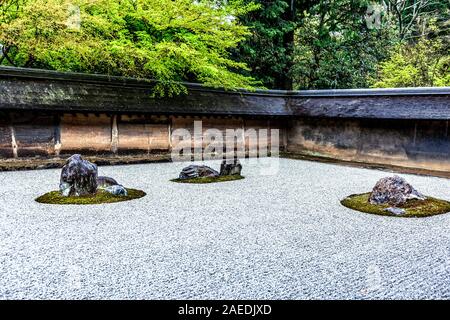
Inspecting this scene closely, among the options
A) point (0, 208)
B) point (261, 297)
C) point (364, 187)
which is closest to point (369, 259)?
point (261, 297)

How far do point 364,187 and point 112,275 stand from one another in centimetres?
706

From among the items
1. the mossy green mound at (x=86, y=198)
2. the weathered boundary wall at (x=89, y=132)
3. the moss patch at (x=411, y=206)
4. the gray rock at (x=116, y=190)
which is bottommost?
the moss patch at (x=411, y=206)

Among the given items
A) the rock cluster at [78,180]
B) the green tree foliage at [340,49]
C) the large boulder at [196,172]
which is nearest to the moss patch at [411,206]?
the large boulder at [196,172]

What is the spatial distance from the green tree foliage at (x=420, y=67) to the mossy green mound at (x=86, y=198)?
52.9 feet

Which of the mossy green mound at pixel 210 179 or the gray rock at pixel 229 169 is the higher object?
the gray rock at pixel 229 169

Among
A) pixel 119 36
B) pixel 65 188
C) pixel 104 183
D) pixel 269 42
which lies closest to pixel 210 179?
pixel 104 183

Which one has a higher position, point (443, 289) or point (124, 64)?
point (124, 64)

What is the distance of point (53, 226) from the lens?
17.9 ft

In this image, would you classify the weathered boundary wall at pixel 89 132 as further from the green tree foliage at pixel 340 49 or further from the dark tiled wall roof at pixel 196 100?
the green tree foliage at pixel 340 49

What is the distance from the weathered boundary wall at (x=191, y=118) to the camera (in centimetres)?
1070

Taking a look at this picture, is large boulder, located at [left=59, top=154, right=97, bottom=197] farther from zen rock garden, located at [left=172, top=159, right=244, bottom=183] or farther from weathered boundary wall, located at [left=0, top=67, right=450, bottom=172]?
weathered boundary wall, located at [left=0, top=67, right=450, bottom=172]

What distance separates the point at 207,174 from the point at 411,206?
5.02m

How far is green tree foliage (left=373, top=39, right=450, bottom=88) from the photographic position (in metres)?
18.6
